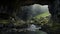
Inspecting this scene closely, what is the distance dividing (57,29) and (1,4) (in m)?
10.8

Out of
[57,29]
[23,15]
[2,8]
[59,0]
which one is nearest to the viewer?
[57,29]

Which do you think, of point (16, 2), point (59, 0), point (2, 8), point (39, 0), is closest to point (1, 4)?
point (2, 8)

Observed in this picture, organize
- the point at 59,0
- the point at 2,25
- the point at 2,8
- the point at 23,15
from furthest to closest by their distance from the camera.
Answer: the point at 23,15
the point at 2,8
the point at 2,25
the point at 59,0

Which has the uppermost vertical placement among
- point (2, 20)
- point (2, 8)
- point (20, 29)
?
point (2, 8)

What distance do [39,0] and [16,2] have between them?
2.64 metres

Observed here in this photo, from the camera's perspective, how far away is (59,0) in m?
10.0

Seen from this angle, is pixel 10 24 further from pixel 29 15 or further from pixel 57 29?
pixel 57 29

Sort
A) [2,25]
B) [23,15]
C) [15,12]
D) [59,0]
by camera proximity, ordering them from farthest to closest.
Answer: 1. [23,15]
2. [15,12]
3. [2,25]
4. [59,0]

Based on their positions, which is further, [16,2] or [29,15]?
[29,15]

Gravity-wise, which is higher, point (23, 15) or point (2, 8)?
point (2, 8)

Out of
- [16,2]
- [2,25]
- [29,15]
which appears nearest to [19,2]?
[16,2]

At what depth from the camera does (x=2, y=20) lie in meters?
16.5

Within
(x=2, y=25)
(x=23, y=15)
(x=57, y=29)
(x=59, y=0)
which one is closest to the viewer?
(x=57, y=29)

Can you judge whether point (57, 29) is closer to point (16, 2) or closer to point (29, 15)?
point (16, 2)
